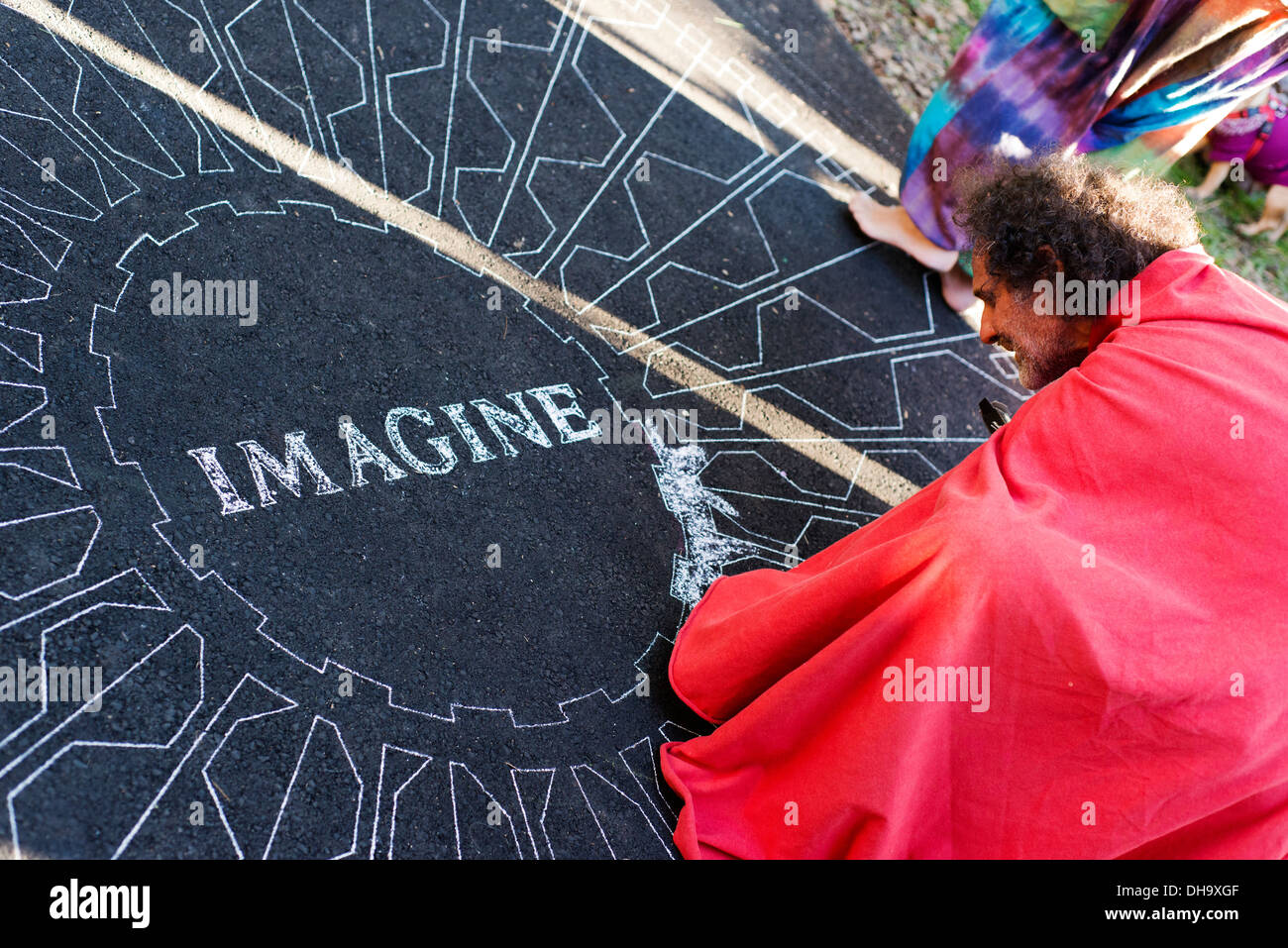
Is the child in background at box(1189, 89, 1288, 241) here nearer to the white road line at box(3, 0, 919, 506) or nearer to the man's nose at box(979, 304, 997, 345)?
the white road line at box(3, 0, 919, 506)

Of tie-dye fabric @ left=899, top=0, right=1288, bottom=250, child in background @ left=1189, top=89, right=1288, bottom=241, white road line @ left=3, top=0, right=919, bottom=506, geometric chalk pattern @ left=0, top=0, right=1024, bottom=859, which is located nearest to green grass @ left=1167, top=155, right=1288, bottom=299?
child in background @ left=1189, top=89, right=1288, bottom=241

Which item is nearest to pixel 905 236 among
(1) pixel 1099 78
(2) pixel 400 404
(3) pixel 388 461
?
(1) pixel 1099 78

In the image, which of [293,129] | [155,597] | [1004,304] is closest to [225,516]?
[155,597]

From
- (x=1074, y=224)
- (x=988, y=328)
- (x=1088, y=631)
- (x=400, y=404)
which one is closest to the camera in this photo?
(x=1088, y=631)

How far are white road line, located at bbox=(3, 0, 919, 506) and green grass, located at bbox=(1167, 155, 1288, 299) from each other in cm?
269

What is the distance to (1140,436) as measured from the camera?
1.75m

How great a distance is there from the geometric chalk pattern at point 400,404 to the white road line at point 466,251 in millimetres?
38

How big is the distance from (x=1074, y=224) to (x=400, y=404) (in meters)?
1.74

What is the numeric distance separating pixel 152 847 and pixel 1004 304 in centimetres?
215

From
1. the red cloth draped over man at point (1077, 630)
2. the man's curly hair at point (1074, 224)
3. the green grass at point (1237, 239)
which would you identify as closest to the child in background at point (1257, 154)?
the green grass at point (1237, 239)

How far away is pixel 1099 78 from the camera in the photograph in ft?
9.84

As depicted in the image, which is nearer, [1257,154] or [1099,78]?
[1099,78]

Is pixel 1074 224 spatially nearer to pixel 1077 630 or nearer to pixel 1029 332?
pixel 1029 332
